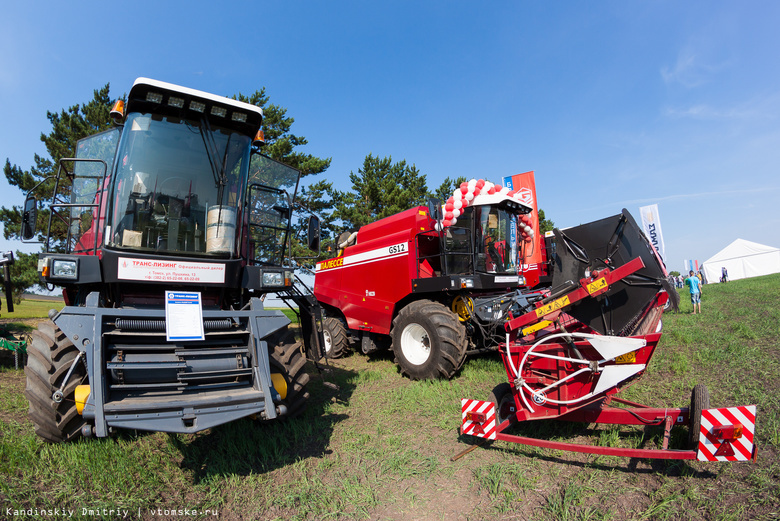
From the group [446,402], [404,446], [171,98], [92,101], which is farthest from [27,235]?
[92,101]

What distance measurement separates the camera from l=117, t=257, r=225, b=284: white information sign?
358 centimetres

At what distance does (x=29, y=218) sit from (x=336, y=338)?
5.97m

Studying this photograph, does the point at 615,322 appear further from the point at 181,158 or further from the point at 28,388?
the point at 28,388

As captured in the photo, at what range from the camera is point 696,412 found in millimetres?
3090

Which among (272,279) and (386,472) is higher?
(272,279)

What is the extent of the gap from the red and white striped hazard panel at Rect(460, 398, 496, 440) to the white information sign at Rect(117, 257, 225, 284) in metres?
2.66

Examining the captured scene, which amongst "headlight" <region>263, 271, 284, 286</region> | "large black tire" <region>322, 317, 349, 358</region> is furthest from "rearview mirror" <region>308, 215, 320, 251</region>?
"large black tire" <region>322, 317, 349, 358</region>

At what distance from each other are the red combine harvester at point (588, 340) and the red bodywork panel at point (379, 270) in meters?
3.11

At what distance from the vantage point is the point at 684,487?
9.50 feet

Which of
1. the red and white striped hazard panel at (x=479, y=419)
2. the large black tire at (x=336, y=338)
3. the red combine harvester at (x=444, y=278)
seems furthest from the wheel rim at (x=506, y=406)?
the large black tire at (x=336, y=338)

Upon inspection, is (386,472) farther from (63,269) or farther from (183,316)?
(63,269)

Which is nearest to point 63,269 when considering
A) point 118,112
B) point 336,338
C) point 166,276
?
point 166,276

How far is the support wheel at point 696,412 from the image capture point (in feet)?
10.1

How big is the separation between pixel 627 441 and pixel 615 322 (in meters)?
1.05
